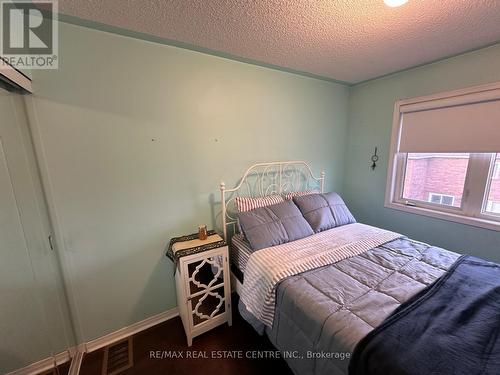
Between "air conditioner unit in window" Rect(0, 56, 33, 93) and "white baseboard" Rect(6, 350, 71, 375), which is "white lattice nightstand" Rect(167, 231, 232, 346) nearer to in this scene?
"white baseboard" Rect(6, 350, 71, 375)

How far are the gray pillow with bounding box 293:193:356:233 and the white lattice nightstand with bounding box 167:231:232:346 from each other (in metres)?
0.91

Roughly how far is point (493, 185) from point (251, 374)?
8.46ft

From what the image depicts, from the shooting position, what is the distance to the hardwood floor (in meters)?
1.42

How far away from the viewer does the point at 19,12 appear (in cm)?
116

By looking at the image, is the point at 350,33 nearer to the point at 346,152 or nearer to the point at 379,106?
the point at 379,106

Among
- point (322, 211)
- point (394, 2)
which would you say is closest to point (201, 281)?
point (322, 211)

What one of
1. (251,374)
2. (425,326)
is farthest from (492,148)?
(251,374)

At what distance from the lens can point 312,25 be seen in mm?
1402

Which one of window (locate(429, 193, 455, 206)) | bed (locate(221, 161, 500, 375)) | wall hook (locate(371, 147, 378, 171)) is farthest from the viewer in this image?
wall hook (locate(371, 147, 378, 171))

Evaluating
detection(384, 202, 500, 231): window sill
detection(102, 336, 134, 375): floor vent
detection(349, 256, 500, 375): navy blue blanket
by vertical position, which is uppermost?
detection(384, 202, 500, 231): window sill

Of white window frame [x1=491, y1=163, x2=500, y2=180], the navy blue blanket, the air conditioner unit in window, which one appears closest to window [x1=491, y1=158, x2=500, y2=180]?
white window frame [x1=491, y1=163, x2=500, y2=180]

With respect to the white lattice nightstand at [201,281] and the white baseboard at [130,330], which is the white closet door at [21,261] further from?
the white lattice nightstand at [201,281]

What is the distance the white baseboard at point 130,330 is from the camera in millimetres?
1580

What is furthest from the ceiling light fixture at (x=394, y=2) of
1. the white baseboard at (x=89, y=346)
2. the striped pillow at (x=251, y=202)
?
the white baseboard at (x=89, y=346)
